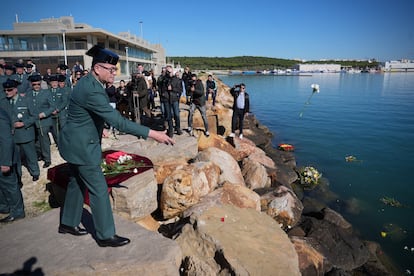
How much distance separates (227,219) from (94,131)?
8.46ft

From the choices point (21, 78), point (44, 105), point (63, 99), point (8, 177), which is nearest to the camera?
point (8, 177)

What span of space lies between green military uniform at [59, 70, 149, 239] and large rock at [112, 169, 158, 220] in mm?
1330

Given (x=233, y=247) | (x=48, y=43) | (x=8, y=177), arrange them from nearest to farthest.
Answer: (x=233, y=247)
(x=8, y=177)
(x=48, y=43)

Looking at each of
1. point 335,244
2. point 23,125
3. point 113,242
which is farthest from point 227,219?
point 23,125

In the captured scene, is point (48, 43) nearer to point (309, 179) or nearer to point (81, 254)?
point (309, 179)

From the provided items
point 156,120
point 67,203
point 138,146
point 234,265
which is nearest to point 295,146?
point 156,120

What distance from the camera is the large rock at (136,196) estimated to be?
14.4 ft

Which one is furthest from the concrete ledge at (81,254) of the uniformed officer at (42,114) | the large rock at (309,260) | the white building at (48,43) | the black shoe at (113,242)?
the white building at (48,43)

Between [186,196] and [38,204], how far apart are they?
2.85 m

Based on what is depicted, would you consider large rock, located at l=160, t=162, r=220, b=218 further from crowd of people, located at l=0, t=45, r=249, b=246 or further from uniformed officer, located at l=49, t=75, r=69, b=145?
uniformed officer, located at l=49, t=75, r=69, b=145

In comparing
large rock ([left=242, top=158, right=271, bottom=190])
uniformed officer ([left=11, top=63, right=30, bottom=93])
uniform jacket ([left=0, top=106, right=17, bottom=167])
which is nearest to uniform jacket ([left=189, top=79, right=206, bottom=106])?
large rock ([left=242, top=158, right=271, bottom=190])

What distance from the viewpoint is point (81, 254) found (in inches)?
118

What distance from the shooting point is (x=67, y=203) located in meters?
3.26

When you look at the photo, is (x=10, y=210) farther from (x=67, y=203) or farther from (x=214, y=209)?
(x=214, y=209)
